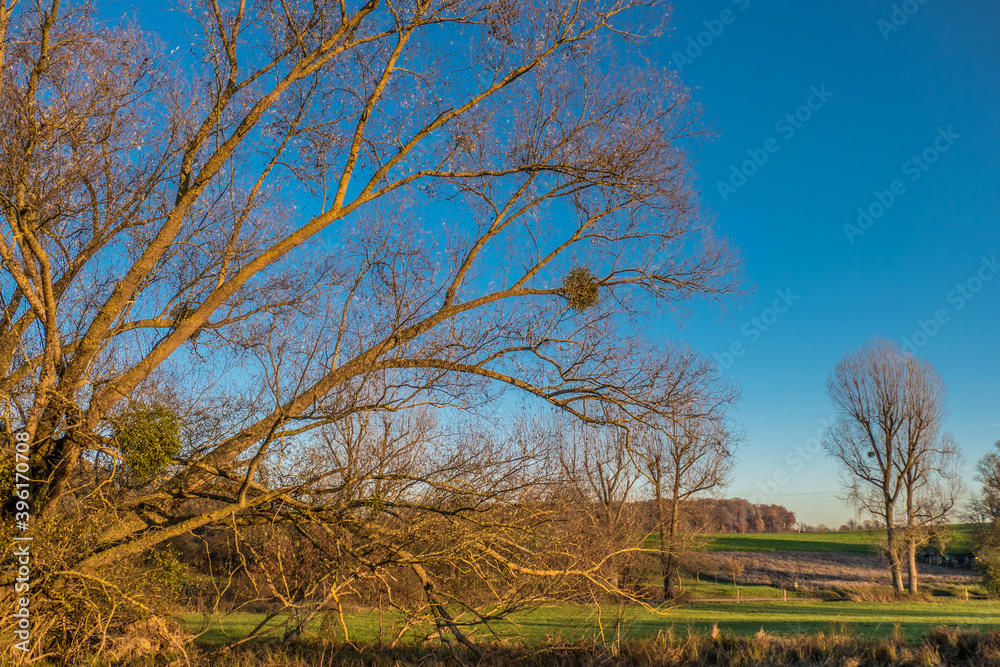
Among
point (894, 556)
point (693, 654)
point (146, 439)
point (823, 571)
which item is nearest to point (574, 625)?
point (693, 654)

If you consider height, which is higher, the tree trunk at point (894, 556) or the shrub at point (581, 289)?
the shrub at point (581, 289)

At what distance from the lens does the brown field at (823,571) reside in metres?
30.2

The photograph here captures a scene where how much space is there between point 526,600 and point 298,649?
10.5 feet

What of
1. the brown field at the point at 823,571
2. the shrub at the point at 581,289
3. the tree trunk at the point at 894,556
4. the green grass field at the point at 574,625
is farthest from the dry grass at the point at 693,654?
the tree trunk at the point at 894,556

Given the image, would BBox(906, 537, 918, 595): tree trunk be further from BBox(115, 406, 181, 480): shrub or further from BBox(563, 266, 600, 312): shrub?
BBox(115, 406, 181, 480): shrub

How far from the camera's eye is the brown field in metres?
30.2

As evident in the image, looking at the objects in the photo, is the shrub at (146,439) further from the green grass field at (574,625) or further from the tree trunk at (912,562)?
the tree trunk at (912,562)

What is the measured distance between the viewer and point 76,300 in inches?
269

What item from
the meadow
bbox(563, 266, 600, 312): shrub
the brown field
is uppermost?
bbox(563, 266, 600, 312): shrub

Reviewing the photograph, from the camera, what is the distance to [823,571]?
3306cm

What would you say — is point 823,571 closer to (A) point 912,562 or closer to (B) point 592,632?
(A) point 912,562

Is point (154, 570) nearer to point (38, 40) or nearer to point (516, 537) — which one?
point (516, 537)

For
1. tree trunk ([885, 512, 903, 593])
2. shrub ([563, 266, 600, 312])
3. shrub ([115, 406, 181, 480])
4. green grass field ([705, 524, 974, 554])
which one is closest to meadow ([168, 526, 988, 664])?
shrub ([115, 406, 181, 480])

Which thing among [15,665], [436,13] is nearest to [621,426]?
[436,13]
